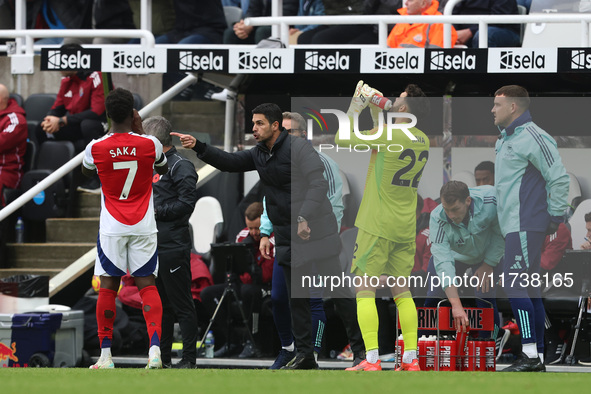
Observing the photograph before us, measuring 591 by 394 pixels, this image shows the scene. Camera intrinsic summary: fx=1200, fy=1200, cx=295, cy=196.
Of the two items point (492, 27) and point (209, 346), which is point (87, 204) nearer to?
point (209, 346)

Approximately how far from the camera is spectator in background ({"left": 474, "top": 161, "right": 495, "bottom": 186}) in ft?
29.4

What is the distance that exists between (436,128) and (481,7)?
308cm

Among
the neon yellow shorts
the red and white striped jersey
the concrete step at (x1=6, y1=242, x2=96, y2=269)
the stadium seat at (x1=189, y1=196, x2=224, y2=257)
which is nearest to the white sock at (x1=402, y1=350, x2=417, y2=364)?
the neon yellow shorts

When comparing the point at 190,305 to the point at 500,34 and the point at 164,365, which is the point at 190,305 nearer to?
the point at 164,365

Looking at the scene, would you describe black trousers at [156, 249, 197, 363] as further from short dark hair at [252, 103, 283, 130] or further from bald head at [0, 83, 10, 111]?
bald head at [0, 83, 10, 111]

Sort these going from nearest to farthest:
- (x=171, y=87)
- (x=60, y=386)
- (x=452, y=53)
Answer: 1. (x=60, y=386)
2. (x=452, y=53)
3. (x=171, y=87)

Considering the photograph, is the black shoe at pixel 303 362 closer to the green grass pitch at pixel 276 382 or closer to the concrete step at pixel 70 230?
the green grass pitch at pixel 276 382

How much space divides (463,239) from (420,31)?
10.7 feet

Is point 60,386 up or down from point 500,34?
down

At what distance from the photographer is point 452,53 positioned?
10219 mm

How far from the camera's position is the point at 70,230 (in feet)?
41.5

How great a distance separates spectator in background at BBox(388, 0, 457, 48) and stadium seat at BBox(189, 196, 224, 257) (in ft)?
7.88

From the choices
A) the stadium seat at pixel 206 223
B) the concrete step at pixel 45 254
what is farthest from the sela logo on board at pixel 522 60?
the concrete step at pixel 45 254

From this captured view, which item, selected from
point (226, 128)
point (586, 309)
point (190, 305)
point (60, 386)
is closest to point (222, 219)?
point (226, 128)
